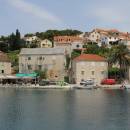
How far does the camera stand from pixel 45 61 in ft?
375

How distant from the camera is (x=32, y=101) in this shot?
72.8 meters

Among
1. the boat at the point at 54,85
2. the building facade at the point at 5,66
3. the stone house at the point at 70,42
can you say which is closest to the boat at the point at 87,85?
the boat at the point at 54,85

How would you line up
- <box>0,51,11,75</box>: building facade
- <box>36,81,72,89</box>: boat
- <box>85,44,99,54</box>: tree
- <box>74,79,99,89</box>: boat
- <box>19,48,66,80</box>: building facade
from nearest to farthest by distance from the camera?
1. <box>74,79,99,89</box>: boat
2. <box>36,81,72,89</box>: boat
3. <box>19,48,66,80</box>: building facade
4. <box>0,51,11,75</box>: building facade
5. <box>85,44,99,54</box>: tree

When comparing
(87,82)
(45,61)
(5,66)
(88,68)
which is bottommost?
(87,82)

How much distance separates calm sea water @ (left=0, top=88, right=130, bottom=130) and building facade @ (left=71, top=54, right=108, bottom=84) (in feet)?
108

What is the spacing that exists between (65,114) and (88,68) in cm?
5344

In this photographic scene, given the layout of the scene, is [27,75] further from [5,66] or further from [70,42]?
[70,42]

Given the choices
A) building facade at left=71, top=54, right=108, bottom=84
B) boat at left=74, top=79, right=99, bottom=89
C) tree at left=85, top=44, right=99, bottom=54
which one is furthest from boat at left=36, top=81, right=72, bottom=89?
tree at left=85, top=44, right=99, bottom=54

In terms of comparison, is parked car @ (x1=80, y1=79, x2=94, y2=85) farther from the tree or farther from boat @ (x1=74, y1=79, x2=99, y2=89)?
the tree

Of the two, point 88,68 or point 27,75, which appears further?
point 27,75

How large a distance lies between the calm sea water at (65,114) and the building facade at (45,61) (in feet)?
122

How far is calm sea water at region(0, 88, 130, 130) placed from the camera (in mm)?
46812

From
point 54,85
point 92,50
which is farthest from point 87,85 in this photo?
point 92,50

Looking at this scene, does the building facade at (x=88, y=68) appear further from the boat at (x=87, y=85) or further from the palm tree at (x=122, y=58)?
the palm tree at (x=122, y=58)
